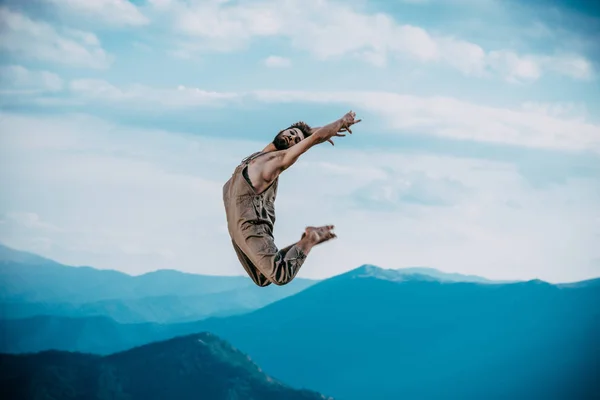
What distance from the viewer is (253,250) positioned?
625cm

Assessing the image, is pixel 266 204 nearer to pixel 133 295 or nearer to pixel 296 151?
pixel 296 151

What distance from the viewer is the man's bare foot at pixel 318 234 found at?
641cm

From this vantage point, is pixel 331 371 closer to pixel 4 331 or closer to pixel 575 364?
pixel 575 364

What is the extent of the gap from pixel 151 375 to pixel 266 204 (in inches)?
1857

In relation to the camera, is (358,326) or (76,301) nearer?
(76,301)

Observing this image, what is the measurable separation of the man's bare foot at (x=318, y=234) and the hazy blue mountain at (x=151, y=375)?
4503 cm

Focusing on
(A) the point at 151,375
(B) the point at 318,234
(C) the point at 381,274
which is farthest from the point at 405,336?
(B) the point at 318,234

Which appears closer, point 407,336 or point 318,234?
point 318,234

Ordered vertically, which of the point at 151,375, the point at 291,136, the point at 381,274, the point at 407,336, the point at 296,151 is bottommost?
the point at 296,151

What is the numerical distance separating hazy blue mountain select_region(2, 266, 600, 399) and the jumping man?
47.8m

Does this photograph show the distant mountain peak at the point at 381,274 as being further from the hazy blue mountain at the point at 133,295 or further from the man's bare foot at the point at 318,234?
the man's bare foot at the point at 318,234

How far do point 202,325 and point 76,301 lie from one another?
295 inches

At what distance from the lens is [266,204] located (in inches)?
252

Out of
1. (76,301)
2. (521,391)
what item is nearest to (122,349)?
(76,301)
